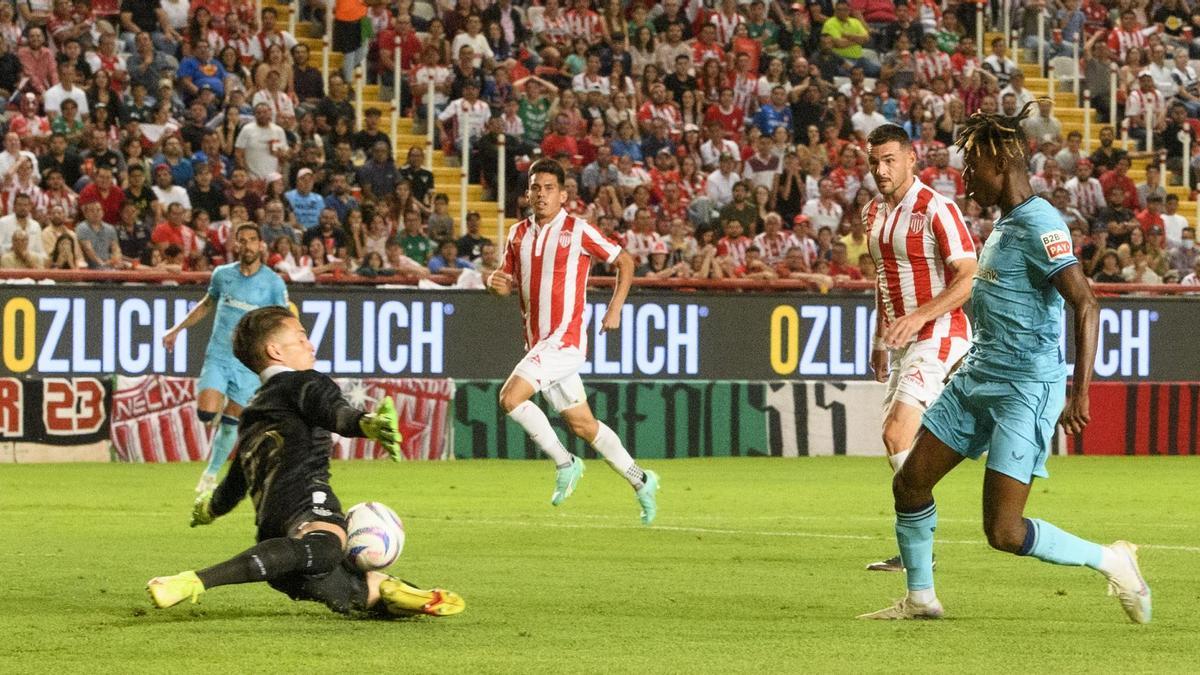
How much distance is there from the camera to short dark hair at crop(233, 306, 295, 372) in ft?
26.6

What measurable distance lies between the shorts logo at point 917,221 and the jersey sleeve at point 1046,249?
9.19ft

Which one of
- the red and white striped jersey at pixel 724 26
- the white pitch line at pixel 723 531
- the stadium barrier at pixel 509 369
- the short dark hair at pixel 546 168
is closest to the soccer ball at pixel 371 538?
the white pitch line at pixel 723 531

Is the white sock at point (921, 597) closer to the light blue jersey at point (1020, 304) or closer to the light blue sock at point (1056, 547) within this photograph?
the light blue sock at point (1056, 547)

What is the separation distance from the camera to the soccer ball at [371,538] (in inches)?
319

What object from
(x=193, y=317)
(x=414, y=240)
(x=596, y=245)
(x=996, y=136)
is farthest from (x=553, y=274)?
(x=414, y=240)

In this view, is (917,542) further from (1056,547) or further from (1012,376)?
(1012,376)

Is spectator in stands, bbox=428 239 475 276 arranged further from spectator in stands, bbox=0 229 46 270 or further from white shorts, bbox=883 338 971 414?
white shorts, bbox=883 338 971 414

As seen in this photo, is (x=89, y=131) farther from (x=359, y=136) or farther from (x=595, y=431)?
(x=595, y=431)

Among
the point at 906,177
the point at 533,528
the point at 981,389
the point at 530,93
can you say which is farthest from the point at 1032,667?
the point at 530,93

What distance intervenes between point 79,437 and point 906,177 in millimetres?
11251

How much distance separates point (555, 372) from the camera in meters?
13.7

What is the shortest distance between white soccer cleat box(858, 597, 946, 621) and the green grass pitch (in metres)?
0.09

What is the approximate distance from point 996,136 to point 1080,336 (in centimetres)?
88

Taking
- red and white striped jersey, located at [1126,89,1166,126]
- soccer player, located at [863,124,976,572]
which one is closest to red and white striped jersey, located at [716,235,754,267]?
red and white striped jersey, located at [1126,89,1166,126]
